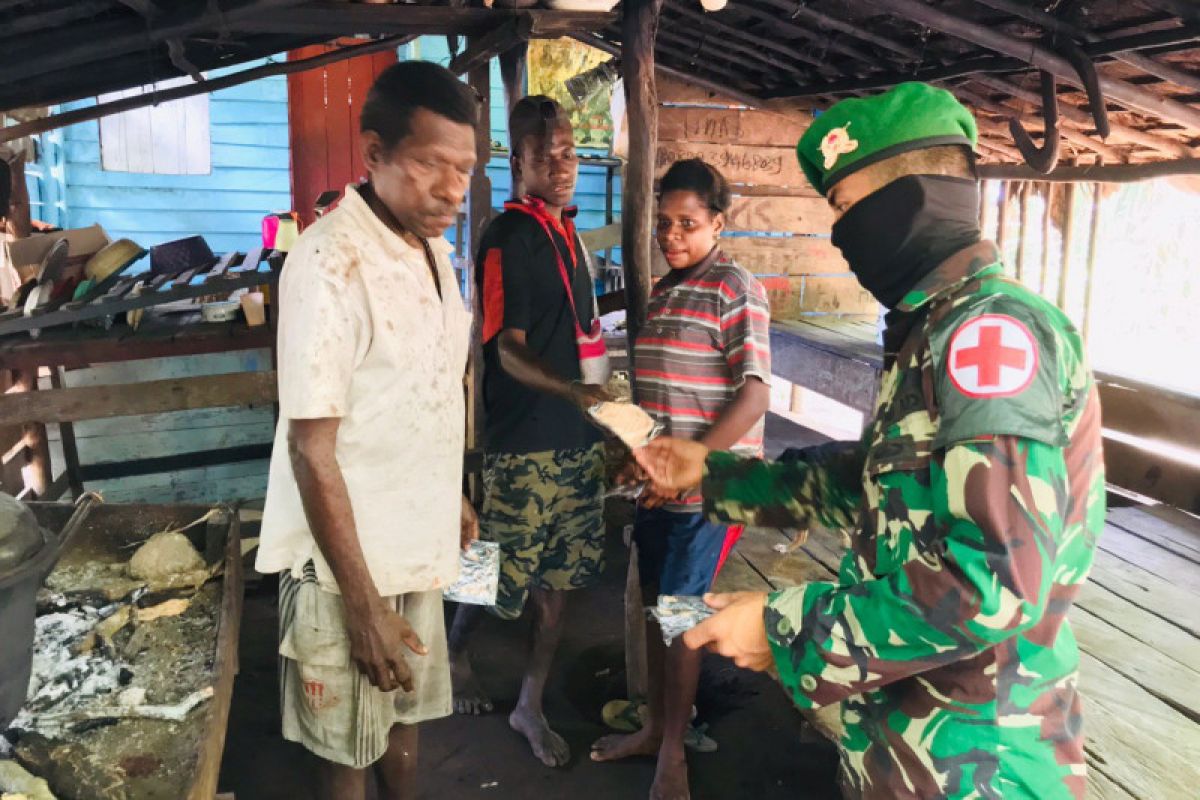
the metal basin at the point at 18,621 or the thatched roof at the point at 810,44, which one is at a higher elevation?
the thatched roof at the point at 810,44

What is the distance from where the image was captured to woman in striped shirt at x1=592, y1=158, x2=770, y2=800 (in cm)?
302

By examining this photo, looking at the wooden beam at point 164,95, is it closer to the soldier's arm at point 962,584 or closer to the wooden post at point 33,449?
the wooden post at point 33,449

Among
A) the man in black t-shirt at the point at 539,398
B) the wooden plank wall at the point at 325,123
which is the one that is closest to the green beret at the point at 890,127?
the man in black t-shirt at the point at 539,398

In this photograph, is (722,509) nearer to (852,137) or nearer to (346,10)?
(852,137)

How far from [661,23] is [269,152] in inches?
190

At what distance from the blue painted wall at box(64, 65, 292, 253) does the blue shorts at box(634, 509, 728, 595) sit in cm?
756

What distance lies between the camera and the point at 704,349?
306 centimetres

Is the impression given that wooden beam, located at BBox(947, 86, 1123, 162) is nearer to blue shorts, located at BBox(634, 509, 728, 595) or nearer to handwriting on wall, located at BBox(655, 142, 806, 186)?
handwriting on wall, located at BBox(655, 142, 806, 186)

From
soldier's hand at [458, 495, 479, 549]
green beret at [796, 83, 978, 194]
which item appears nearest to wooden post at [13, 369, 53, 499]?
soldier's hand at [458, 495, 479, 549]

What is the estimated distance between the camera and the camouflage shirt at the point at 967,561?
4.19 ft

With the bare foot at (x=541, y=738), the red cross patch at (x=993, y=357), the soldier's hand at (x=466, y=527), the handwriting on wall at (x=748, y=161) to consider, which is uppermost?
the handwriting on wall at (x=748, y=161)

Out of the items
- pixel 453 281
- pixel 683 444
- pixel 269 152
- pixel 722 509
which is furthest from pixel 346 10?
pixel 269 152

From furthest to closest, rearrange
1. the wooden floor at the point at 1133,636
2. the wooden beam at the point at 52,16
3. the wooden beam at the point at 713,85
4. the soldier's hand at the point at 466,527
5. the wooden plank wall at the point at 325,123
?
the wooden plank wall at the point at 325,123
the wooden beam at the point at 713,85
the wooden beam at the point at 52,16
the soldier's hand at the point at 466,527
the wooden floor at the point at 1133,636

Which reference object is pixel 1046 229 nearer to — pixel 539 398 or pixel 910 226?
pixel 539 398
